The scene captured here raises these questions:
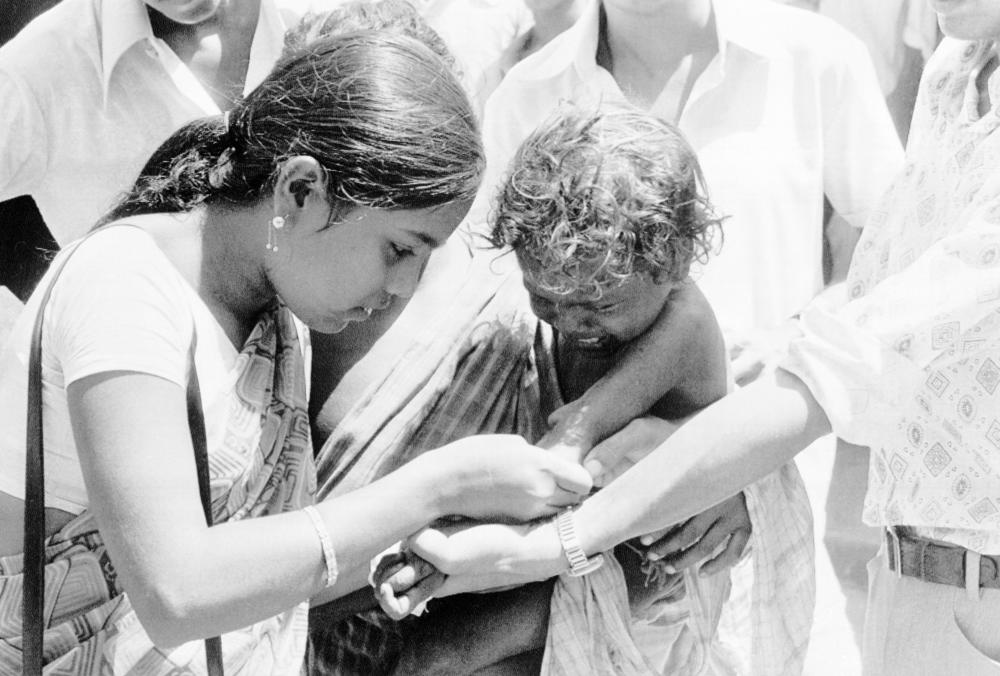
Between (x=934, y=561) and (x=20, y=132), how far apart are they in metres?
2.17

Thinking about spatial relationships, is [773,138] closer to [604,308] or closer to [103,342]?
[604,308]

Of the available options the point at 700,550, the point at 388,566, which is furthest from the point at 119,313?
the point at 700,550

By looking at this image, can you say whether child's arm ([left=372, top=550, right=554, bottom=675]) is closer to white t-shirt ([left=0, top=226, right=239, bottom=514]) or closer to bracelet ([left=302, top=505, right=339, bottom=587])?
bracelet ([left=302, top=505, right=339, bottom=587])

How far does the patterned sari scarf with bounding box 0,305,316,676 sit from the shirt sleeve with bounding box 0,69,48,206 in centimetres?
133

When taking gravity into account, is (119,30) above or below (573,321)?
above

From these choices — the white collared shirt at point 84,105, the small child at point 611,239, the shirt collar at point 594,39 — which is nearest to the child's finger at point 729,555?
the small child at point 611,239

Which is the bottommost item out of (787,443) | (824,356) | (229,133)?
(787,443)

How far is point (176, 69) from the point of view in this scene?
2.92 m

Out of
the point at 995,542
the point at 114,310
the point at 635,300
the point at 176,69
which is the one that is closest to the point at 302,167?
the point at 114,310

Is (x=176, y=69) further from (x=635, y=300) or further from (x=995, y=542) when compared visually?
(x=995, y=542)

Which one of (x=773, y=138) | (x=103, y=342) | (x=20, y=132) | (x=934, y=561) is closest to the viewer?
(x=103, y=342)

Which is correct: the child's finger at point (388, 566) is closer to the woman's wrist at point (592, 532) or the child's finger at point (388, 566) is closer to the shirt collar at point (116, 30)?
the woman's wrist at point (592, 532)

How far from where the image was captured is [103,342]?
1.50m

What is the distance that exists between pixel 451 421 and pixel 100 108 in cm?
144
